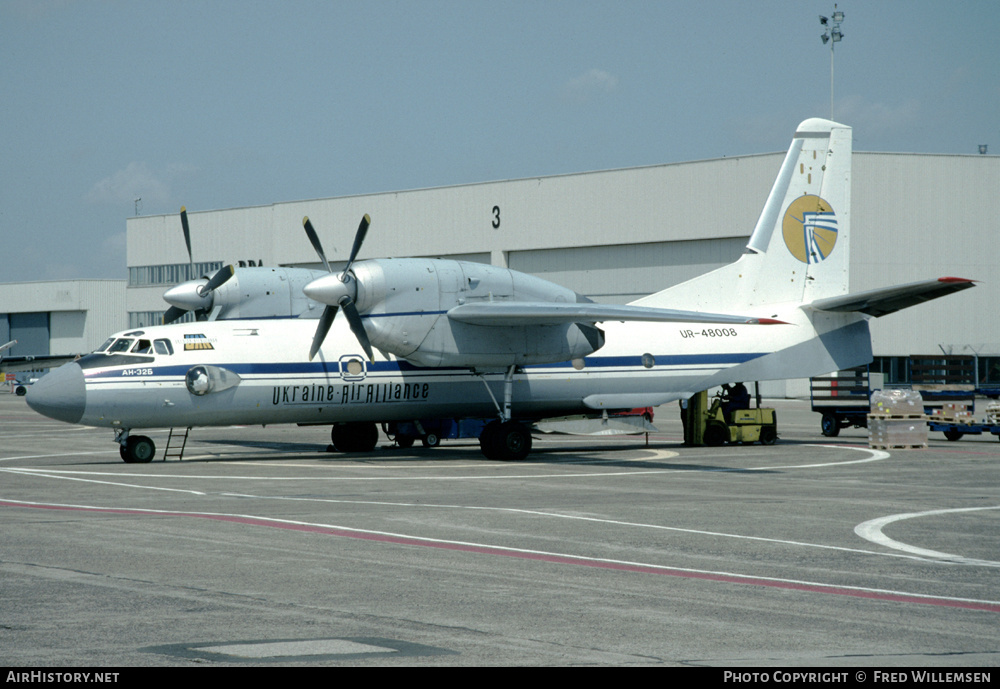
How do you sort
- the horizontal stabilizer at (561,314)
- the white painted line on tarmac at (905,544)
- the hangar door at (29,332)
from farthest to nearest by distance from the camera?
the hangar door at (29,332)
the horizontal stabilizer at (561,314)
the white painted line on tarmac at (905,544)

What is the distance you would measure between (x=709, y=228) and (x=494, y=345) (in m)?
36.1

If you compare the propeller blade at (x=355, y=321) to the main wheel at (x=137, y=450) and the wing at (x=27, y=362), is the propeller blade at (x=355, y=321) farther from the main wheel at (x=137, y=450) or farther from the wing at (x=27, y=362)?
the wing at (x=27, y=362)

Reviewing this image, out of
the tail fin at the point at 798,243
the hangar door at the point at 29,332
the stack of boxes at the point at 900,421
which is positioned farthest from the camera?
the hangar door at the point at 29,332

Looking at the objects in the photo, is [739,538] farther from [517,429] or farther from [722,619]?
[517,429]

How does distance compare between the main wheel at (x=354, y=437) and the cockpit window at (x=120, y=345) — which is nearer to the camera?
the cockpit window at (x=120, y=345)

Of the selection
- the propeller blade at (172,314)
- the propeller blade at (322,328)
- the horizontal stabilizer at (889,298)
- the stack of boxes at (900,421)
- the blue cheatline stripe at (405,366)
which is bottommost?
the stack of boxes at (900,421)

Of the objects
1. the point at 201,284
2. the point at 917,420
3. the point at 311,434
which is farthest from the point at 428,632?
the point at 311,434

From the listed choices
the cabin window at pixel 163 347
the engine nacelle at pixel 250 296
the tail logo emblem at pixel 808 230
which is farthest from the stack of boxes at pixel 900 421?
the cabin window at pixel 163 347

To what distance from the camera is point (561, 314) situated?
22812 mm

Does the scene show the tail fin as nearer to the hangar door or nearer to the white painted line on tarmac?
the white painted line on tarmac

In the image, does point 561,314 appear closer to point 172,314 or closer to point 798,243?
point 798,243

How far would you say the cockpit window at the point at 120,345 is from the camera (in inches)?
918

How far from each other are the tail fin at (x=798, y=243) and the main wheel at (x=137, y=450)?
13.8m

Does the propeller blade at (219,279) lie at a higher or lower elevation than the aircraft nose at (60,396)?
higher
